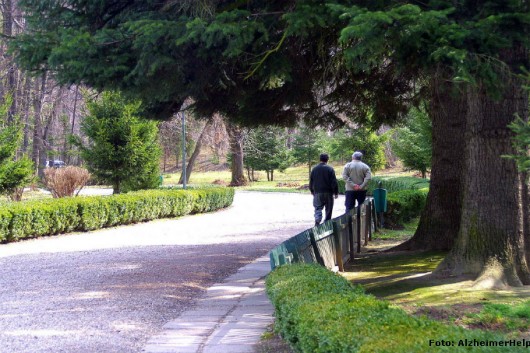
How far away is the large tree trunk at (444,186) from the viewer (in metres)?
11.9

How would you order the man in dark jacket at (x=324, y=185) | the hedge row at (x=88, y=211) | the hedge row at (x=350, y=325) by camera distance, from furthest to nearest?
the hedge row at (x=88, y=211) < the man in dark jacket at (x=324, y=185) < the hedge row at (x=350, y=325)

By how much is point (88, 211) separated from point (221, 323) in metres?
12.3

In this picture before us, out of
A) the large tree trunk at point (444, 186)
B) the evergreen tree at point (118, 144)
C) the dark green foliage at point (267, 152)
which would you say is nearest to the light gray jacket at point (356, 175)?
the large tree trunk at point (444, 186)

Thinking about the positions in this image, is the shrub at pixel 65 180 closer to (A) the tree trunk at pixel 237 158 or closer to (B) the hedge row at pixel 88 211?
(B) the hedge row at pixel 88 211

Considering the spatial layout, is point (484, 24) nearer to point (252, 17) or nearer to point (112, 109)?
point (252, 17)

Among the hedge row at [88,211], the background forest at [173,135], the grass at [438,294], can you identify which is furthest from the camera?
the background forest at [173,135]

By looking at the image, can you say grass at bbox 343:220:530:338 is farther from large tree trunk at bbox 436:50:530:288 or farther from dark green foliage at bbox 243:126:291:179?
dark green foliage at bbox 243:126:291:179

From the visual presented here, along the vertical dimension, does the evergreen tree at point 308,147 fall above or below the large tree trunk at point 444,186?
above

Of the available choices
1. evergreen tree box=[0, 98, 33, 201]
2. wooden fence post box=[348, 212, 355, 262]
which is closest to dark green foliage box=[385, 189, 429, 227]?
wooden fence post box=[348, 212, 355, 262]

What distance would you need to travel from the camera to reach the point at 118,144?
994 inches

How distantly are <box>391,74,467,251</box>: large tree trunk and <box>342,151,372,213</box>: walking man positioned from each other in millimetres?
2314

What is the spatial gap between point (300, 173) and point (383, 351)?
66277 mm

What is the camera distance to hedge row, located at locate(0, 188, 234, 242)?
1617 cm

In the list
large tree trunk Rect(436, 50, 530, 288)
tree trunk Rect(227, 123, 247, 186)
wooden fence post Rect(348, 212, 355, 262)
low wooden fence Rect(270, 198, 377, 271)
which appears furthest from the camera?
tree trunk Rect(227, 123, 247, 186)
